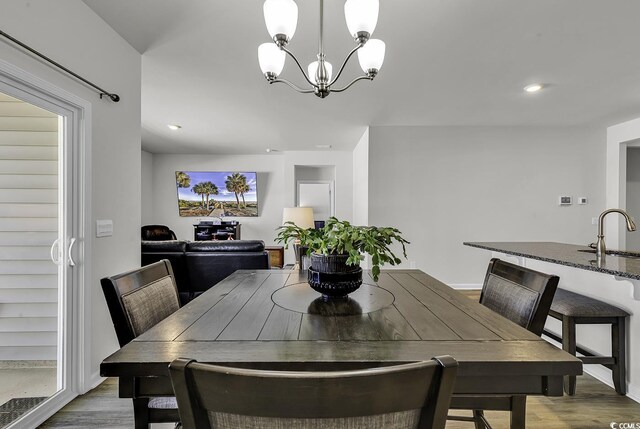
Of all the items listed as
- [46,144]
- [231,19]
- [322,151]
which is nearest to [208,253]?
[46,144]

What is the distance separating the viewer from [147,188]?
636 cm

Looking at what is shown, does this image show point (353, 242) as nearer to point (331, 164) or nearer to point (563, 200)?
point (563, 200)

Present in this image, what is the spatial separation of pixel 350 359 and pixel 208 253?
8.64ft

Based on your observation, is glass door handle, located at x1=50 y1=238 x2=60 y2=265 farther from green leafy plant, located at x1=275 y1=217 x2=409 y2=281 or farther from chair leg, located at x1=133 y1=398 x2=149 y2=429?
green leafy plant, located at x1=275 y1=217 x2=409 y2=281

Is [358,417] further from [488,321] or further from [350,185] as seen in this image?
[350,185]

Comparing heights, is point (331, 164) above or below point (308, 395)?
above

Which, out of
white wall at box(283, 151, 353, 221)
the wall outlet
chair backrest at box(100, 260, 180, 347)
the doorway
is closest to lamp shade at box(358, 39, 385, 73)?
chair backrest at box(100, 260, 180, 347)

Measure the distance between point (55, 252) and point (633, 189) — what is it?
303 inches

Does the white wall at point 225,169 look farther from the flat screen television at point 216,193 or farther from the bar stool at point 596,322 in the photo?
the bar stool at point 596,322

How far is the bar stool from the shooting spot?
1.79 m

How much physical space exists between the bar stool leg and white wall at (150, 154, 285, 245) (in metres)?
5.40

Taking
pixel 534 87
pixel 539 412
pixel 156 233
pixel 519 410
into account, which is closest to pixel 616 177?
pixel 534 87

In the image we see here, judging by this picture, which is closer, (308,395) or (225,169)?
(308,395)

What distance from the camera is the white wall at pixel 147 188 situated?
20.5ft
